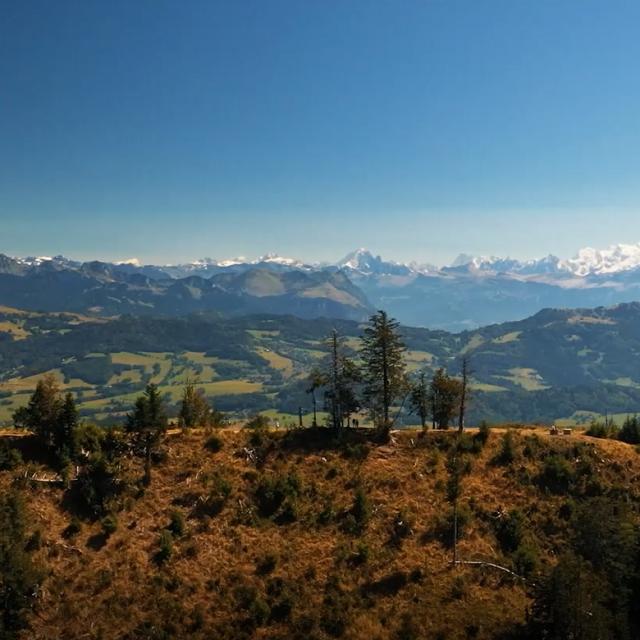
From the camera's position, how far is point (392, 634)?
150 feet

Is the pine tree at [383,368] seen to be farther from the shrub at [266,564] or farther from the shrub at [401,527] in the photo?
the shrub at [266,564]

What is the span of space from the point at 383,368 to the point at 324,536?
25540mm

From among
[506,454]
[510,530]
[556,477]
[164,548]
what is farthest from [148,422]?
[556,477]

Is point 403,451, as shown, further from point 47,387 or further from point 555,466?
point 47,387

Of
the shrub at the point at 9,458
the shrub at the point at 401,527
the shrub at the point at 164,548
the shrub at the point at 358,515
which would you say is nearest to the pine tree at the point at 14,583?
the shrub at the point at 164,548

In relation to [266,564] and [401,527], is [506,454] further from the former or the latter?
[266,564]

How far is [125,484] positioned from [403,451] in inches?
1343

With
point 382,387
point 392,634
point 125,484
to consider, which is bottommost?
point 392,634

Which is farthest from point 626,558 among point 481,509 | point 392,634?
point 392,634

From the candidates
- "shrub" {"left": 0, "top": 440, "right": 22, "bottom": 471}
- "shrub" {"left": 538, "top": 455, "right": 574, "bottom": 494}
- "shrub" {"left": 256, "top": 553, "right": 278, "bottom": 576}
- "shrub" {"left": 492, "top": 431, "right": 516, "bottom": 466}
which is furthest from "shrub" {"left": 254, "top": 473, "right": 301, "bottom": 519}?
→ "shrub" {"left": 538, "top": 455, "right": 574, "bottom": 494}

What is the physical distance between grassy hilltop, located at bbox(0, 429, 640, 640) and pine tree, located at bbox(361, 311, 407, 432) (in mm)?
4970

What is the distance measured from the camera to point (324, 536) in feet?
185

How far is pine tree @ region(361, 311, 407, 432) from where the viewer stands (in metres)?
73.9

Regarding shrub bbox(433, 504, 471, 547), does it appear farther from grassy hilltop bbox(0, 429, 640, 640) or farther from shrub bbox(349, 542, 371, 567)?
shrub bbox(349, 542, 371, 567)
